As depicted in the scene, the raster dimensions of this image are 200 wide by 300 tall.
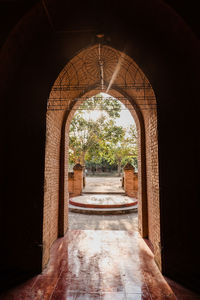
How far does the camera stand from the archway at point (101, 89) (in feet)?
14.0

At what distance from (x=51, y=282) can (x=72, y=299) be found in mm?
608

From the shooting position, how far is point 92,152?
17938mm

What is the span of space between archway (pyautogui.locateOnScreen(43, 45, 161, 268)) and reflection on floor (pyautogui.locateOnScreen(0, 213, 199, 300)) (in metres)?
0.54

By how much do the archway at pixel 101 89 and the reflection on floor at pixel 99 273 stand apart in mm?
541

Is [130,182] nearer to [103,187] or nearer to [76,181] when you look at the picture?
[76,181]

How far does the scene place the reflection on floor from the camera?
271 cm

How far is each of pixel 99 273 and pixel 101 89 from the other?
5.14m

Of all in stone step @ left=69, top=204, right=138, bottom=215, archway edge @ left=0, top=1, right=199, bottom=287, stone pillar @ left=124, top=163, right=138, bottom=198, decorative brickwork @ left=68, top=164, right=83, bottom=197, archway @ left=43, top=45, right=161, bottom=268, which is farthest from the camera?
decorative brickwork @ left=68, top=164, right=83, bottom=197

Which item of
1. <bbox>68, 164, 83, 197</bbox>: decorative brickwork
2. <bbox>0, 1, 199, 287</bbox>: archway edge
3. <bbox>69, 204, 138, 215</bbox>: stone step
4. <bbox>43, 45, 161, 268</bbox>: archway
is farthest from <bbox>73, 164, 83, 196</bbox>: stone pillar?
<bbox>0, 1, 199, 287</bbox>: archway edge

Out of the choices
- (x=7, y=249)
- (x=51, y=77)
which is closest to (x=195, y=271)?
(x=7, y=249)

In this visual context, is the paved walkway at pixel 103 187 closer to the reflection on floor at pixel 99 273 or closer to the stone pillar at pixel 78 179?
the stone pillar at pixel 78 179

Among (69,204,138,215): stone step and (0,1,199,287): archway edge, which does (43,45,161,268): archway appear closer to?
(0,1,199,287): archway edge

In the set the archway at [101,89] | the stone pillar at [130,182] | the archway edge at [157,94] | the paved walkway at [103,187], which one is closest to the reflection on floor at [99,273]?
the archway edge at [157,94]

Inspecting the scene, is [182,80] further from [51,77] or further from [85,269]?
[85,269]
